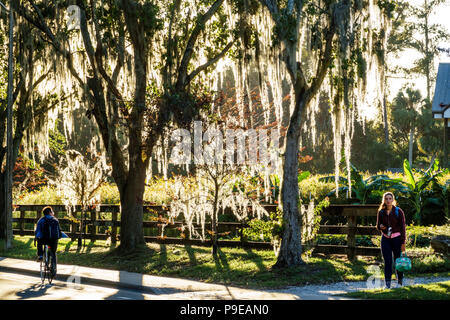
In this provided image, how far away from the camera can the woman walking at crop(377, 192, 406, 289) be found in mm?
10461

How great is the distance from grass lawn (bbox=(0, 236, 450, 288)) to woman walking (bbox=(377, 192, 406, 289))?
1226mm

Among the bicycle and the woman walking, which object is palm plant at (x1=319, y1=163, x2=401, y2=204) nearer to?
the woman walking

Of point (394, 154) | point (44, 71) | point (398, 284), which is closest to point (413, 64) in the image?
point (394, 154)

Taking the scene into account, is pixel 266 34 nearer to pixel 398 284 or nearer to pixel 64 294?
pixel 398 284

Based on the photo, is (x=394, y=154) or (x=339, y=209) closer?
(x=339, y=209)

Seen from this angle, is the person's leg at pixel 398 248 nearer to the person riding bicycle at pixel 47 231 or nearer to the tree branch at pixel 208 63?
the person riding bicycle at pixel 47 231

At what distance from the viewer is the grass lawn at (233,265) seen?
11.9m

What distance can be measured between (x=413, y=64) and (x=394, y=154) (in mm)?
9117

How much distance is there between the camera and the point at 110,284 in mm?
12125

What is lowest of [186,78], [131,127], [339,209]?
[339,209]

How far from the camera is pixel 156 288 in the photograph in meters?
11.2

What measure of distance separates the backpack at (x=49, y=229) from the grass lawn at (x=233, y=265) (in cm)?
221

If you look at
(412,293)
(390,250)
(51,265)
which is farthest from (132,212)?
(412,293)

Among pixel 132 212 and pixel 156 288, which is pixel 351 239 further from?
pixel 132 212
